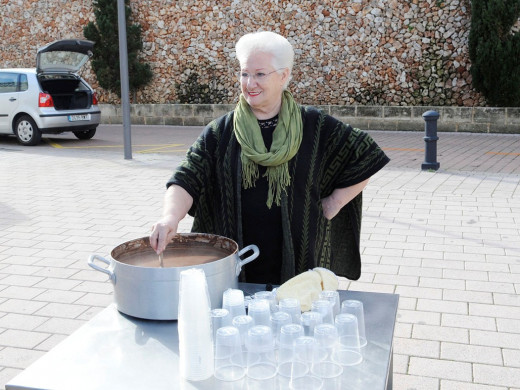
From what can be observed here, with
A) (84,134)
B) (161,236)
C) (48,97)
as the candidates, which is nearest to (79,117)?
(48,97)

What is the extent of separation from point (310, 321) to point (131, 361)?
516mm

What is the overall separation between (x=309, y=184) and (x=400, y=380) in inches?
50.6

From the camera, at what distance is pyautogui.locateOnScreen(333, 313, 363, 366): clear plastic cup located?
1.73 m

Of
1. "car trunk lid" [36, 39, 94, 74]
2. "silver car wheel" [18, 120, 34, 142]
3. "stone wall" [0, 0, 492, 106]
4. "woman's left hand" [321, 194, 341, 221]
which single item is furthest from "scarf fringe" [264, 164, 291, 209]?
"stone wall" [0, 0, 492, 106]

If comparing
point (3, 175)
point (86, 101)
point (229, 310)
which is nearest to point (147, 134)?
point (86, 101)

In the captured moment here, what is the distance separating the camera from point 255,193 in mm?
2641

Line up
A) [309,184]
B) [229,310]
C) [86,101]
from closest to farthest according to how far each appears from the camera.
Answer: [229,310] < [309,184] < [86,101]

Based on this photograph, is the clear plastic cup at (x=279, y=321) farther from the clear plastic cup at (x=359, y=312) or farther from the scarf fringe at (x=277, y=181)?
the scarf fringe at (x=277, y=181)

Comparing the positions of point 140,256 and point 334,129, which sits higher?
point 334,129

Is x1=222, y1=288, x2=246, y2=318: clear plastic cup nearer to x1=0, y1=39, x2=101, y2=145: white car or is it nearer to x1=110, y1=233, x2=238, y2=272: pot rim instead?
x1=110, y1=233, x2=238, y2=272: pot rim

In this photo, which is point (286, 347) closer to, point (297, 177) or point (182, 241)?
point (182, 241)

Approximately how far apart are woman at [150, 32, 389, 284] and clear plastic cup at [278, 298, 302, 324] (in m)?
0.72

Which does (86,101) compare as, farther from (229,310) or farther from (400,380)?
(229,310)

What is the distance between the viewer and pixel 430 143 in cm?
920
